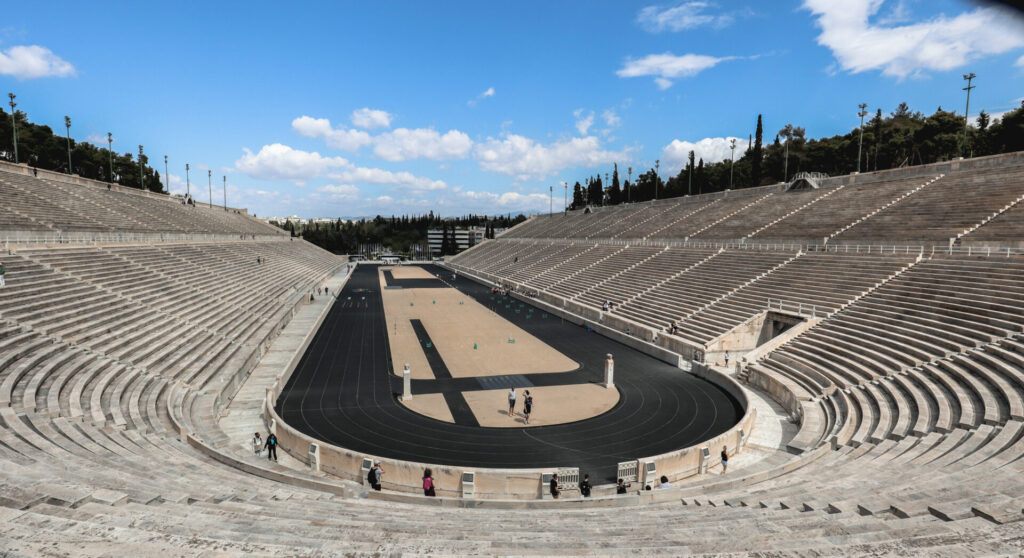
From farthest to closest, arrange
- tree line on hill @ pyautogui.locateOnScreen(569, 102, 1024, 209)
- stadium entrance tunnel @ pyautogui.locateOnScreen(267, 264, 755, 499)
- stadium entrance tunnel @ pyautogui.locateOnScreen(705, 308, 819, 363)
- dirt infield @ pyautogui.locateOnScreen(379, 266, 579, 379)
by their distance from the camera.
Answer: tree line on hill @ pyautogui.locateOnScreen(569, 102, 1024, 209) < stadium entrance tunnel @ pyautogui.locateOnScreen(705, 308, 819, 363) < dirt infield @ pyautogui.locateOnScreen(379, 266, 579, 379) < stadium entrance tunnel @ pyautogui.locateOnScreen(267, 264, 755, 499)

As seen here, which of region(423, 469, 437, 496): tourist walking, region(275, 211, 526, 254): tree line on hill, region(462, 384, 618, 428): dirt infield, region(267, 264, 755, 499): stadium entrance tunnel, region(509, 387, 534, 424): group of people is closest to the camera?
region(423, 469, 437, 496): tourist walking

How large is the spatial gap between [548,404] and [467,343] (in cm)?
1106

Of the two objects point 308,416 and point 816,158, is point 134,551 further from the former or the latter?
point 816,158

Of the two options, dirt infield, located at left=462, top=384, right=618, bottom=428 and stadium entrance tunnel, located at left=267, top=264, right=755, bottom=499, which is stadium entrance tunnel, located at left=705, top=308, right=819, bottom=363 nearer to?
stadium entrance tunnel, located at left=267, top=264, right=755, bottom=499

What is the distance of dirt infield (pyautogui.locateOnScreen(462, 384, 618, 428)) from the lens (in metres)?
17.2

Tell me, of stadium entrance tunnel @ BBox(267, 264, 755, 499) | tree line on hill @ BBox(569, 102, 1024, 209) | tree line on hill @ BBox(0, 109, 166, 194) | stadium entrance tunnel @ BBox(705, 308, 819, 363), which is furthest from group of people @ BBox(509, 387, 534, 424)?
tree line on hill @ BBox(0, 109, 166, 194)

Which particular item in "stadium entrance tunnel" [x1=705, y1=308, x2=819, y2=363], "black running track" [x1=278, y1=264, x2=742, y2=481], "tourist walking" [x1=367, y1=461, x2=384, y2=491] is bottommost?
"black running track" [x1=278, y1=264, x2=742, y2=481]

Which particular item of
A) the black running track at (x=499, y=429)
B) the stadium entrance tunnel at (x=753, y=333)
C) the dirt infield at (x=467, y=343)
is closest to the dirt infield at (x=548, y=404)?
the black running track at (x=499, y=429)

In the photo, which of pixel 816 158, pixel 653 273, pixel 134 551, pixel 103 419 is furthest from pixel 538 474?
pixel 816 158

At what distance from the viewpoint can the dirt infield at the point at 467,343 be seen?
78.3 feet

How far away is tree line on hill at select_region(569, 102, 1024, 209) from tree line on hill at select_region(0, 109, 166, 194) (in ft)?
290

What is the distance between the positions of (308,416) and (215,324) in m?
10.6

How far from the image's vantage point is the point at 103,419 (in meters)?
12.5

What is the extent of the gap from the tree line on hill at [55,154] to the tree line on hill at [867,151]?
8846cm
